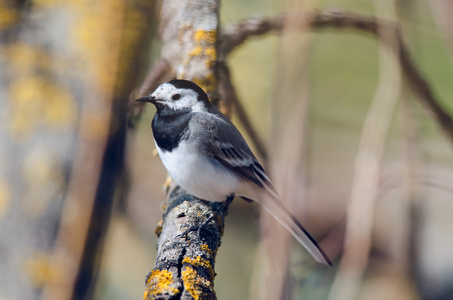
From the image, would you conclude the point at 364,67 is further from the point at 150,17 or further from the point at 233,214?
the point at 150,17

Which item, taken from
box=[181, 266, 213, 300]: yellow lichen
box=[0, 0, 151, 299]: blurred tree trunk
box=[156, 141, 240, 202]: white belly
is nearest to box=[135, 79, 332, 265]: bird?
box=[156, 141, 240, 202]: white belly

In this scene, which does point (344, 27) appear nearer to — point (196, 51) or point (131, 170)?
point (196, 51)

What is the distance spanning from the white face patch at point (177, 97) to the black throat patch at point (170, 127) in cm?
2

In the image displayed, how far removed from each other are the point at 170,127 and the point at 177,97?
0.33 feet

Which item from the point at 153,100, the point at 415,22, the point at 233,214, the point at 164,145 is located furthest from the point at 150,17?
the point at 233,214

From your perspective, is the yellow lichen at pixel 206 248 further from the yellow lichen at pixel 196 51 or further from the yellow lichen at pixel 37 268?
the yellow lichen at pixel 196 51

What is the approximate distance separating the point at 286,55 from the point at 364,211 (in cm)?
51

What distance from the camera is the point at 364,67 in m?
3.35

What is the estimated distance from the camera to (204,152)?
1566 mm

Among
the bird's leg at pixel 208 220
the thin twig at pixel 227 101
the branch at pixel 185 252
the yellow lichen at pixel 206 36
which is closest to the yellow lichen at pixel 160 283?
the branch at pixel 185 252

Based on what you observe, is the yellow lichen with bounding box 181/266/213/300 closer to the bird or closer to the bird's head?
the bird

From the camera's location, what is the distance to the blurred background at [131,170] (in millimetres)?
932

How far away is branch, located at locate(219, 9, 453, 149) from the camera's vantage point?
5.61ft

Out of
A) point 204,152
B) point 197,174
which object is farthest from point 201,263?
point 204,152
